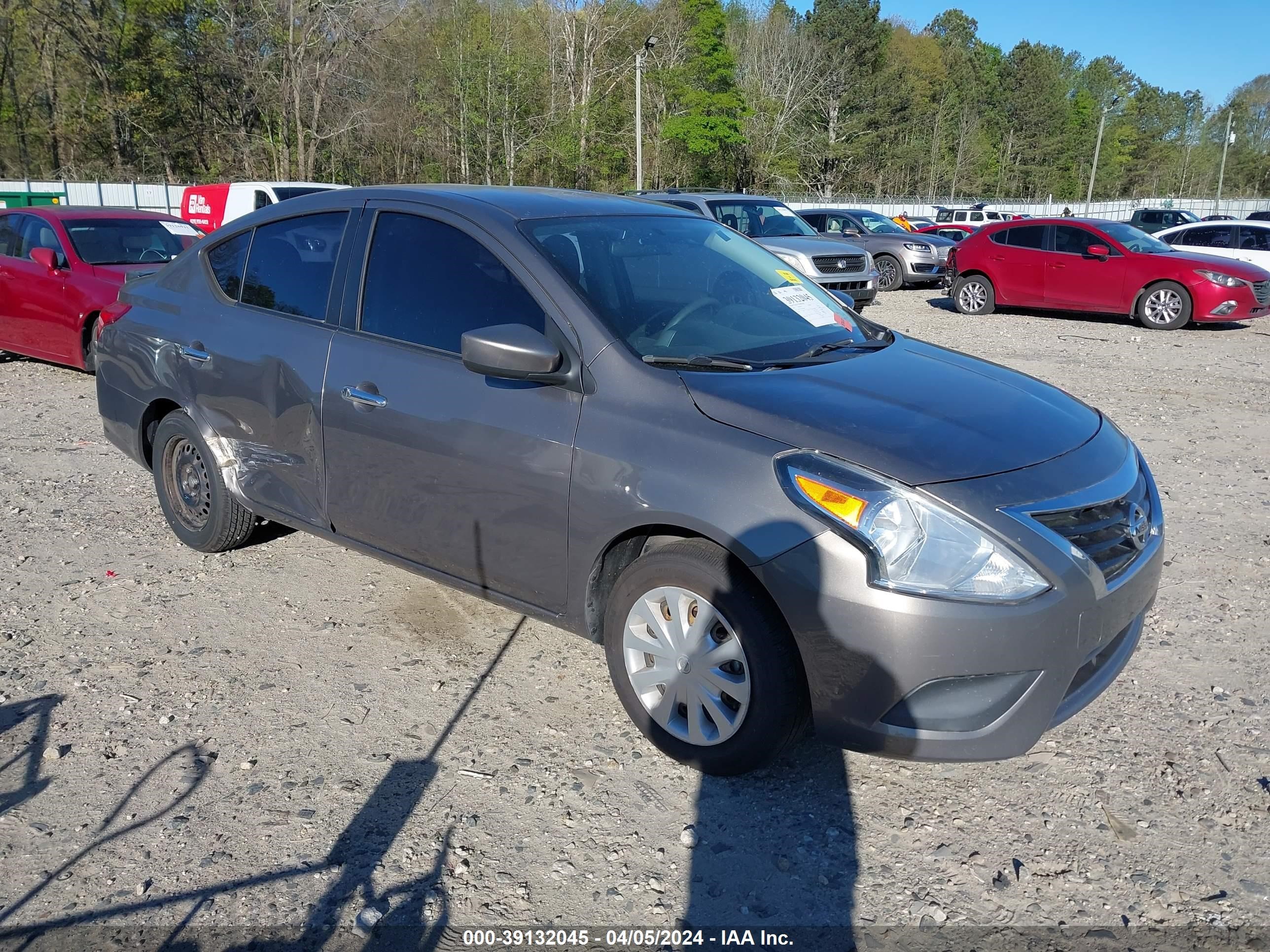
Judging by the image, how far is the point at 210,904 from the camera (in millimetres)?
2564

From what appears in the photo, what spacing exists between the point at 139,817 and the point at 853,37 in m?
72.2

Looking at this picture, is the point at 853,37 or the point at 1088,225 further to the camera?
the point at 853,37

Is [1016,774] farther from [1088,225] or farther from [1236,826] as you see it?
[1088,225]

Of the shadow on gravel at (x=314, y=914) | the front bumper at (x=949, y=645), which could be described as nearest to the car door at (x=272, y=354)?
the shadow on gravel at (x=314, y=914)

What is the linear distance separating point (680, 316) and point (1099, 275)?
42.9ft

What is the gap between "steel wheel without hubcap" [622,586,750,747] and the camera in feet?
9.68

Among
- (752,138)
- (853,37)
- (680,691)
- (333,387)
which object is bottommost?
(680,691)

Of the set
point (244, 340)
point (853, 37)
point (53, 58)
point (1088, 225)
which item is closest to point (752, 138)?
point (853, 37)

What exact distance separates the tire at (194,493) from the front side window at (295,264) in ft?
2.47

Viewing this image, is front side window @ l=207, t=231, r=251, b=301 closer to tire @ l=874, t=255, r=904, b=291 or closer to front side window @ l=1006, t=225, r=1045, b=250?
front side window @ l=1006, t=225, r=1045, b=250

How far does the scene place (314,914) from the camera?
8.32ft

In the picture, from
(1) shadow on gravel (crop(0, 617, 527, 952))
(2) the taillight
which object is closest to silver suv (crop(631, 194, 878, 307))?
(2) the taillight

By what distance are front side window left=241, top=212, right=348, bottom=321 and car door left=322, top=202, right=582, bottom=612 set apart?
0.19 meters

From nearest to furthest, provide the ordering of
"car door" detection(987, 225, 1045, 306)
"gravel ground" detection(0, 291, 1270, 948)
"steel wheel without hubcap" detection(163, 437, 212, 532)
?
"gravel ground" detection(0, 291, 1270, 948)
"steel wheel without hubcap" detection(163, 437, 212, 532)
"car door" detection(987, 225, 1045, 306)
